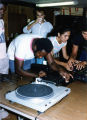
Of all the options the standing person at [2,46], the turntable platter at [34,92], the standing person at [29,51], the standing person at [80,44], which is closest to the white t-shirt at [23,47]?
the standing person at [29,51]

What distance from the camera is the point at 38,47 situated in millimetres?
1322

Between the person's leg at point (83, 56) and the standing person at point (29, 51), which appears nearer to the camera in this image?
the standing person at point (29, 51)

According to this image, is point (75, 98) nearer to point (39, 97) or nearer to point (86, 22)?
point (39, 97)

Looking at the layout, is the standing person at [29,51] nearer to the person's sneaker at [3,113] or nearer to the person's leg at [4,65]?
the person's leg at [4,65]

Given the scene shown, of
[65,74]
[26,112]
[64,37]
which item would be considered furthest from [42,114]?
[64,37]

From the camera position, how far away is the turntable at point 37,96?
0.94 meters

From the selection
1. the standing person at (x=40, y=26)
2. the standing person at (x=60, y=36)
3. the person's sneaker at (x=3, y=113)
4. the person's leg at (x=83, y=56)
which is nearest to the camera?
the person's sneaker at (x=3, y=113)

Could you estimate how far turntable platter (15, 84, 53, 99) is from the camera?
39.0 inches

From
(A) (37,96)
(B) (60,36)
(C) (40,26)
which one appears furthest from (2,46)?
(A) (37,96)

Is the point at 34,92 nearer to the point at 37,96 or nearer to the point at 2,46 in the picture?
the point at 37,96

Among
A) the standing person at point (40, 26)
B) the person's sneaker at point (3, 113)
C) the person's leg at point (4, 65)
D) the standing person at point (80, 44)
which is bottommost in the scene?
the person's sneaker at point (3, 113)

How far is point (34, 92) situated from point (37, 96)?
0.06m

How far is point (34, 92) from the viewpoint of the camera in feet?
3.39

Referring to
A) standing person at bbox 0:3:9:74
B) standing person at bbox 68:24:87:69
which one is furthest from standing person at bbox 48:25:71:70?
standing person at bbox 0:3:9:74
